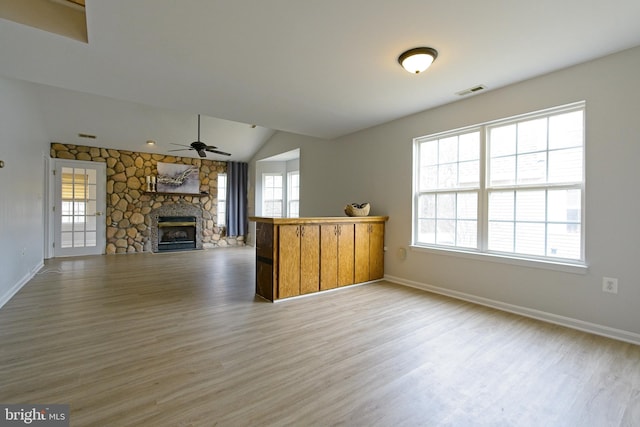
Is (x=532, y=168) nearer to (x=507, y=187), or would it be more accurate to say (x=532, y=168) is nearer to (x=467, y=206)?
(x=507, y=187)

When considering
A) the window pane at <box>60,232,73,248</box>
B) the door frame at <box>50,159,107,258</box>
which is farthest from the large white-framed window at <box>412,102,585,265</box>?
the window pane at <box>60,232,73,248</box>

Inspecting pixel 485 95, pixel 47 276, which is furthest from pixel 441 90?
pixel 47 276

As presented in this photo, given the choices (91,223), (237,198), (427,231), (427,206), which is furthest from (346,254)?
(91,223)

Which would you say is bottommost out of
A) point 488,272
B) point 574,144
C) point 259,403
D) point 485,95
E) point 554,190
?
point 259,403

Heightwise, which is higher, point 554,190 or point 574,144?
point 574,144

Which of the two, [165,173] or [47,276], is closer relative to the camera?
[47,276]

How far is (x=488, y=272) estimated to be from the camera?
340 centimetres

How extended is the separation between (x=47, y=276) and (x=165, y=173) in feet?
11.8

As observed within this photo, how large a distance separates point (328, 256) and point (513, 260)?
214cm

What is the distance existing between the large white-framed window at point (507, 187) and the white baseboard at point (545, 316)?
552mm

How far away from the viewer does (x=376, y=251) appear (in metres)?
4.54

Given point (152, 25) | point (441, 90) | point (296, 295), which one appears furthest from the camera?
point (296, 295)

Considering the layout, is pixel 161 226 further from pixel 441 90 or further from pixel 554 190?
pixel 554 190

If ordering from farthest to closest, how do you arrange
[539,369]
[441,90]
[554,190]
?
[441,90] → [554,190] → [539,369]
